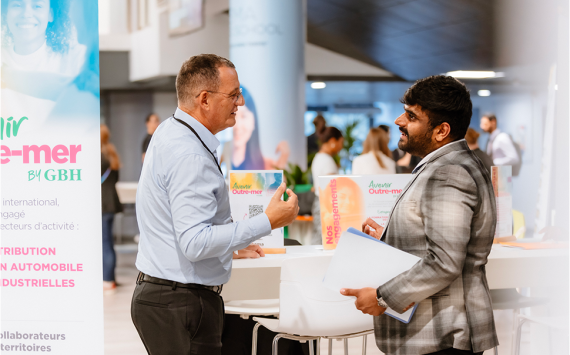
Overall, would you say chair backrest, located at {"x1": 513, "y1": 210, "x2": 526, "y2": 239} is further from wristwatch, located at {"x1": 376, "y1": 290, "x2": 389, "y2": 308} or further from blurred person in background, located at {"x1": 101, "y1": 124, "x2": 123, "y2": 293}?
blurred person in background, located at {"x1": 101, "y1": 124, "x2": 123, "y2": 293}

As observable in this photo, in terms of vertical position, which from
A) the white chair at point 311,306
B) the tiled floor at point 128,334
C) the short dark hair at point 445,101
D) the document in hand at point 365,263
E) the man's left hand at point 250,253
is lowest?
the tiled floor at point 128,334

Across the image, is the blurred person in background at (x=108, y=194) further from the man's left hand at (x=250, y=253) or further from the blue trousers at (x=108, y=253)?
the man's left hand at (x=250, y=253)

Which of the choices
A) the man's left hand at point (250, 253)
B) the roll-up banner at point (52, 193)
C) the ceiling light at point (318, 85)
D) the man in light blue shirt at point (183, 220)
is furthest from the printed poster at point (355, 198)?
the ceiling light at point (318, 85)

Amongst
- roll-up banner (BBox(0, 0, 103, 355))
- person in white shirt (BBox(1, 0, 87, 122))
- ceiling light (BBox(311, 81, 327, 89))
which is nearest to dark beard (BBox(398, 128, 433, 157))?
roll-up banner (BBox(0, 0, 103, 355))

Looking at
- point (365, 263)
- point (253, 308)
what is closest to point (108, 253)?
point (253, 308)

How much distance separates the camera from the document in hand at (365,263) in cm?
142

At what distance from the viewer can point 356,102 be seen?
13.6 meters

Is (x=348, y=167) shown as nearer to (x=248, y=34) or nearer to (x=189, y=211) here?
(x=248, y=34)

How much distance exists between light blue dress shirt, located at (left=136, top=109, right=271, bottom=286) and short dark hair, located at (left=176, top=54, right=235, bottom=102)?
9 centimetres

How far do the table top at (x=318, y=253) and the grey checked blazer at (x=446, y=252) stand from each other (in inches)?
32.1

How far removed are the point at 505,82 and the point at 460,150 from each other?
11.7 meters

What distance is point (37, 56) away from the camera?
2096 millimetres

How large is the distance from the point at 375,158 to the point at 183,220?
12.2ft

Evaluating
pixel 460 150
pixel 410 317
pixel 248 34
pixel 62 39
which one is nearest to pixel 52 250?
pixel 62 39
